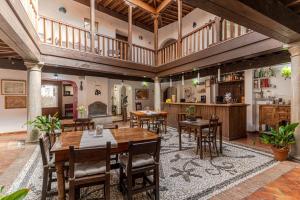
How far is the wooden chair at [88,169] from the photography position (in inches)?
69.2

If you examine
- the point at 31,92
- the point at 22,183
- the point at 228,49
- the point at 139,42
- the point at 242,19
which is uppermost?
the point at 139,42

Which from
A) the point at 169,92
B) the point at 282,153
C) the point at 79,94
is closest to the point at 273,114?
the point at 282,153

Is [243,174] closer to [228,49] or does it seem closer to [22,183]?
[228,49]

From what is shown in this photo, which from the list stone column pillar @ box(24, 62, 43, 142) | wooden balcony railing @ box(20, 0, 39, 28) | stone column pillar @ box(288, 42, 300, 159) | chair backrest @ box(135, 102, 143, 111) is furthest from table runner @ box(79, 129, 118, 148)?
chair backrest @ box(135, 102, 143, 111)

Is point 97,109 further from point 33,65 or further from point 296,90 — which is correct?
point 296,90

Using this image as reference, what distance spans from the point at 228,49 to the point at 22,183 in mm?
5629

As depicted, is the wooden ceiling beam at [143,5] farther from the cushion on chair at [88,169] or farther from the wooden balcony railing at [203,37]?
the cushion on chair at [88,169]

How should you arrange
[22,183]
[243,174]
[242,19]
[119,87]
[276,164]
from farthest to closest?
[119,87] → [276,164] → [243,174] → [22,183] → [242,19]

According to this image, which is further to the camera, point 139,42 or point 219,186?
point 139,42

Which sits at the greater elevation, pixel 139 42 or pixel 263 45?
pixel 139 42

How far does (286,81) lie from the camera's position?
20.5 ft

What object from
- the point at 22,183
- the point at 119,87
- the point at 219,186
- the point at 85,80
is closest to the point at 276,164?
the point at 219,186

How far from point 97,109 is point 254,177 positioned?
7694 mm

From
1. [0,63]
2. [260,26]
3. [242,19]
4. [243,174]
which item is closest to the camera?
[242,19]
